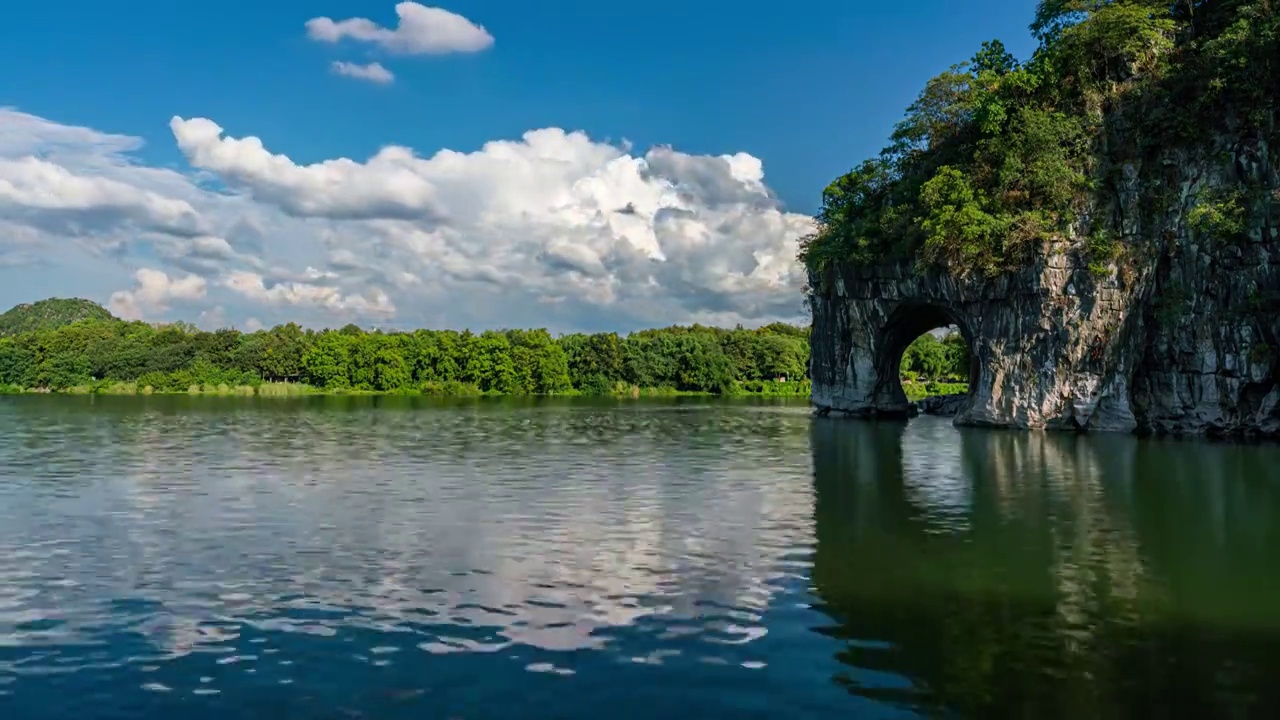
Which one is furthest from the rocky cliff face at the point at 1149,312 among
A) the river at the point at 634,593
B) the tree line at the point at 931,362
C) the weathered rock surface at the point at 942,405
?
the tree line at the point at 931,362

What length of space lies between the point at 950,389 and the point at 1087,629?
113543 mm

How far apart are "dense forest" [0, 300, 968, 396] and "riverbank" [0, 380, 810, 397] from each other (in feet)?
0.93

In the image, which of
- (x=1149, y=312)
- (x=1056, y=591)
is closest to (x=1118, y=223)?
(x=1149, y=312)

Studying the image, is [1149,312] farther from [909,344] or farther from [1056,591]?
[1056,591]

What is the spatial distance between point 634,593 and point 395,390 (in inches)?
4692

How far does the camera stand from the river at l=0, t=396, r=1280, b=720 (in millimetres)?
9078

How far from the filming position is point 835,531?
18406 mm

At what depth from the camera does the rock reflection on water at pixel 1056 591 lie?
923 cm

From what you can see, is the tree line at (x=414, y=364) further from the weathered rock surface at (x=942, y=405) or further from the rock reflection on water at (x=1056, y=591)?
the rock reflection on water at (x=1056, y=591)


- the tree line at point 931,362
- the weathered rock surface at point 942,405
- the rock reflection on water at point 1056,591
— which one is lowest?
the rock reflection on water at point 1056,591

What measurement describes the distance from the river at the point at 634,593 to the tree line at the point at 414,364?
321 ft

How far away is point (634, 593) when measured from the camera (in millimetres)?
13133

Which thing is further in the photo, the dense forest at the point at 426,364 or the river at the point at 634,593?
the dense forest at the point at 426,364

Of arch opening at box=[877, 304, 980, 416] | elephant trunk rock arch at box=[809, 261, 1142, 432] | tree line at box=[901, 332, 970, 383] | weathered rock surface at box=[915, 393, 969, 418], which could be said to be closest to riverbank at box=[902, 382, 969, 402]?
tree line at box=[901, 332, 970, 383]
